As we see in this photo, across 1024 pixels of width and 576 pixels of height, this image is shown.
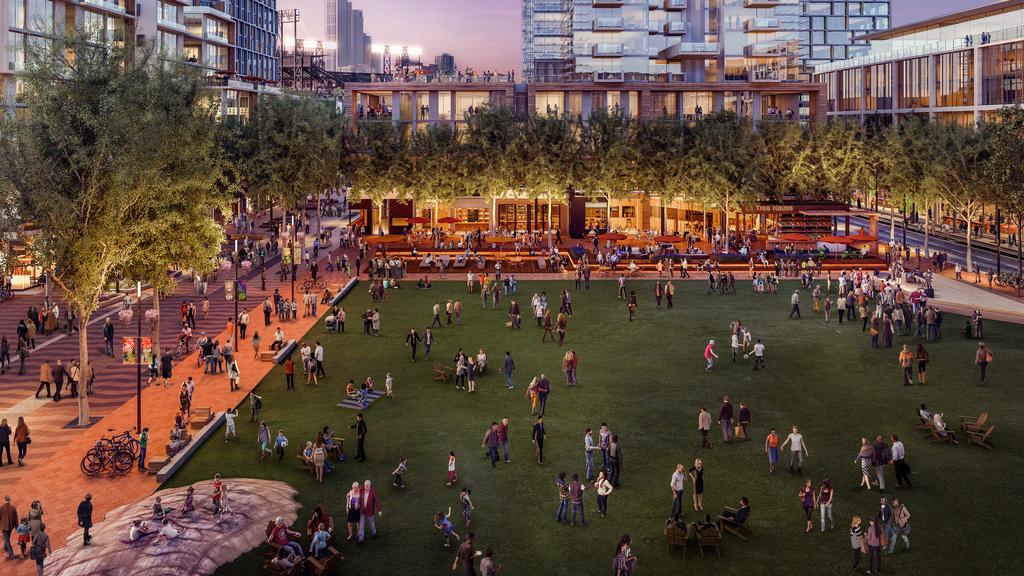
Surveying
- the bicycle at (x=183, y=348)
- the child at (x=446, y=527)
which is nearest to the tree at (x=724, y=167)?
the bicycle at (x=183, y=348)

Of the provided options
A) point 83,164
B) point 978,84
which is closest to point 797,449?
point 83,164

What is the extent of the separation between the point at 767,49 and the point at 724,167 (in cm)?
3491

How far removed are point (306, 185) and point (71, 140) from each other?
3510 centimetres

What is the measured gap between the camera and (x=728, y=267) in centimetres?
5794

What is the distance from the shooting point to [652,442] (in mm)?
25594

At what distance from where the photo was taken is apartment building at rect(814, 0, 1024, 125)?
8206cm

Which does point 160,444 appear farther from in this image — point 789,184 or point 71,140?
point 789,184

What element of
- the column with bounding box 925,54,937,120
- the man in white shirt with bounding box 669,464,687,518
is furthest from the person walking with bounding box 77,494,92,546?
the column with bounding box 925,54,937,120

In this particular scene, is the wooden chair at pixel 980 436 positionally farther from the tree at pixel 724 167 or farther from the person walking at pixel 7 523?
the tree at pixel 724 167

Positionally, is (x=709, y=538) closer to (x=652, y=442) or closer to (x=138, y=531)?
(x=652, y=442)

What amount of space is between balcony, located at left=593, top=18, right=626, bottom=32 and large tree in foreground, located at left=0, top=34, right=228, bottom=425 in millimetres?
75015

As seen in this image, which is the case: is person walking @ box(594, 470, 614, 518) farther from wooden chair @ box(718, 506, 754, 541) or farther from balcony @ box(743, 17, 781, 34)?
balcony @ box(743, 17, 781, 34)

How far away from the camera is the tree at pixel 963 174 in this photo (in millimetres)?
56938

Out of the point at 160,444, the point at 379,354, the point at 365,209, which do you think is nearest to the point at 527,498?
the point at 160,444
